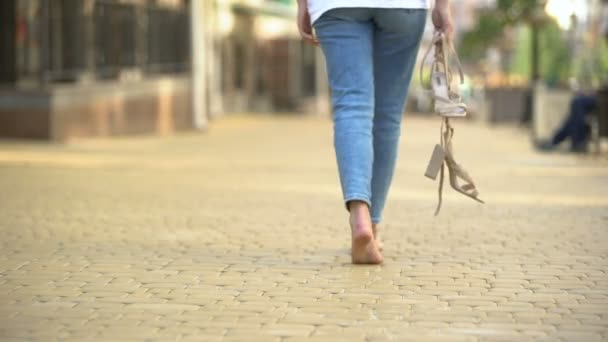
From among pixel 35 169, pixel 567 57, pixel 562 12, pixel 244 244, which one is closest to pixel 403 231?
pixel 244 244

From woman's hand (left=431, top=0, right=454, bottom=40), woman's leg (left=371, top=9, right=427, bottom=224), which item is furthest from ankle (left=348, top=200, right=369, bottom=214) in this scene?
woman's hand (left=431, top=0, right=454, bottom=40)

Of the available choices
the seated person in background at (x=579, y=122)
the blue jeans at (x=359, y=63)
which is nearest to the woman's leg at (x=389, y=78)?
the blue jeans at (x=359, y=63)

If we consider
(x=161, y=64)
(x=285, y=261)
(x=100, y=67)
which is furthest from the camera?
(x=161, y=64)

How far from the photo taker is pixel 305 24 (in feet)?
21.1

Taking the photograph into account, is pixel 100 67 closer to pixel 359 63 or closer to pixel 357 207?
pixel 359 63

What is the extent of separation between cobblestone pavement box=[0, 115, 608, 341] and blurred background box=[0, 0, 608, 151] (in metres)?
5.67

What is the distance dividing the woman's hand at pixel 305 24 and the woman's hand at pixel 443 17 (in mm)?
506

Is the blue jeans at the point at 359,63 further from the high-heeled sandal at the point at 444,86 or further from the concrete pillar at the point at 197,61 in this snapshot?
the concrete pillar at the point at 197,61

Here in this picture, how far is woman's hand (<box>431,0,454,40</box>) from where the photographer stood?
6.39 m

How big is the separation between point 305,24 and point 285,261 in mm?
986

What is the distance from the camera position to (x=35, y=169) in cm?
1288

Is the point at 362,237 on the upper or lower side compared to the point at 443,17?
lower

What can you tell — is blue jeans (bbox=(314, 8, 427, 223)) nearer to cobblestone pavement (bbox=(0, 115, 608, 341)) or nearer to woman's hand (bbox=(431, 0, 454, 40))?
woman's hand (bbox=(431, 0, 454, 40))

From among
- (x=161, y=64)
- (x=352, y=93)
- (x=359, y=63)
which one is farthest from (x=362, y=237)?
(x=161, y=64)
